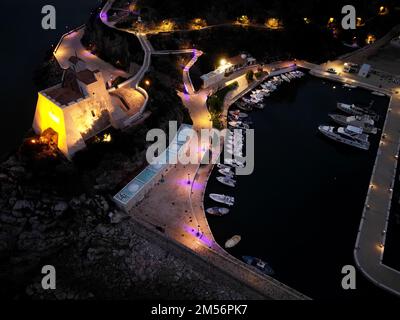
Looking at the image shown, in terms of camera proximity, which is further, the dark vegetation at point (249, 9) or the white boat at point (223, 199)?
the dark vegetation at point (249, 9)

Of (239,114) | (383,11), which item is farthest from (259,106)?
(383,11)

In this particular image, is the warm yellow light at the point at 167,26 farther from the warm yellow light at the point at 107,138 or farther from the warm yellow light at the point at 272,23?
the warm yellow light at the point at 107,138

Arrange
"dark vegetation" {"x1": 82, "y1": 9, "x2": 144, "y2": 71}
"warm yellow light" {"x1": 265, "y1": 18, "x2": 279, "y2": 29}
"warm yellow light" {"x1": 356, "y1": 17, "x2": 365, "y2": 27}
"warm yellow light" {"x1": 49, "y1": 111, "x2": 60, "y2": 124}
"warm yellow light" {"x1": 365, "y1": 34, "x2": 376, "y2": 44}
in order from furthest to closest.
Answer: "warm yellow light" {"x1": 356, "y1": 17, "x2": 365, "y2": 27}
"warm yellow light" {"x1": 365, "y1": 34, "x2": 376, "y2": 44}
"warm yellow light" {"x1": 265, "y1": 18, "x2": 279, "y2": 29}
"dark vegetation" {"x1": 82, "y1": 9, "x2": 144, "y2": 71}
"warm yellow light" {"x1": 49, "y1": 111, "x2": 60, "y2": 124}

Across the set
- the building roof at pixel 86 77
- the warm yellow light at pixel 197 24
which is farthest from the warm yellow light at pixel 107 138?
the warm yellow light at pixel 197 24

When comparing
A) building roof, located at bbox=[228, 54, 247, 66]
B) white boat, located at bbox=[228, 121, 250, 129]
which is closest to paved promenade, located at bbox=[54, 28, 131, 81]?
white boat, located at bbox=[228, 121, 250, 129]

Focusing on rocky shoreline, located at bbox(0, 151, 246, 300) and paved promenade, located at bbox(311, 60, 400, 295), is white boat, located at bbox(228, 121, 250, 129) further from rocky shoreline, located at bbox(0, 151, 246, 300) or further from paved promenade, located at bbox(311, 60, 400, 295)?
rocky shoreline, located at bbox(0, 151, 246, 300)

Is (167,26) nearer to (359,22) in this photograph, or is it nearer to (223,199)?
(223,199)

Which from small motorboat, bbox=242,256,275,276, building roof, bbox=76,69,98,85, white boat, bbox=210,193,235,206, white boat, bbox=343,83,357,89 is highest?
building roof, bbox=76,69,98,85
